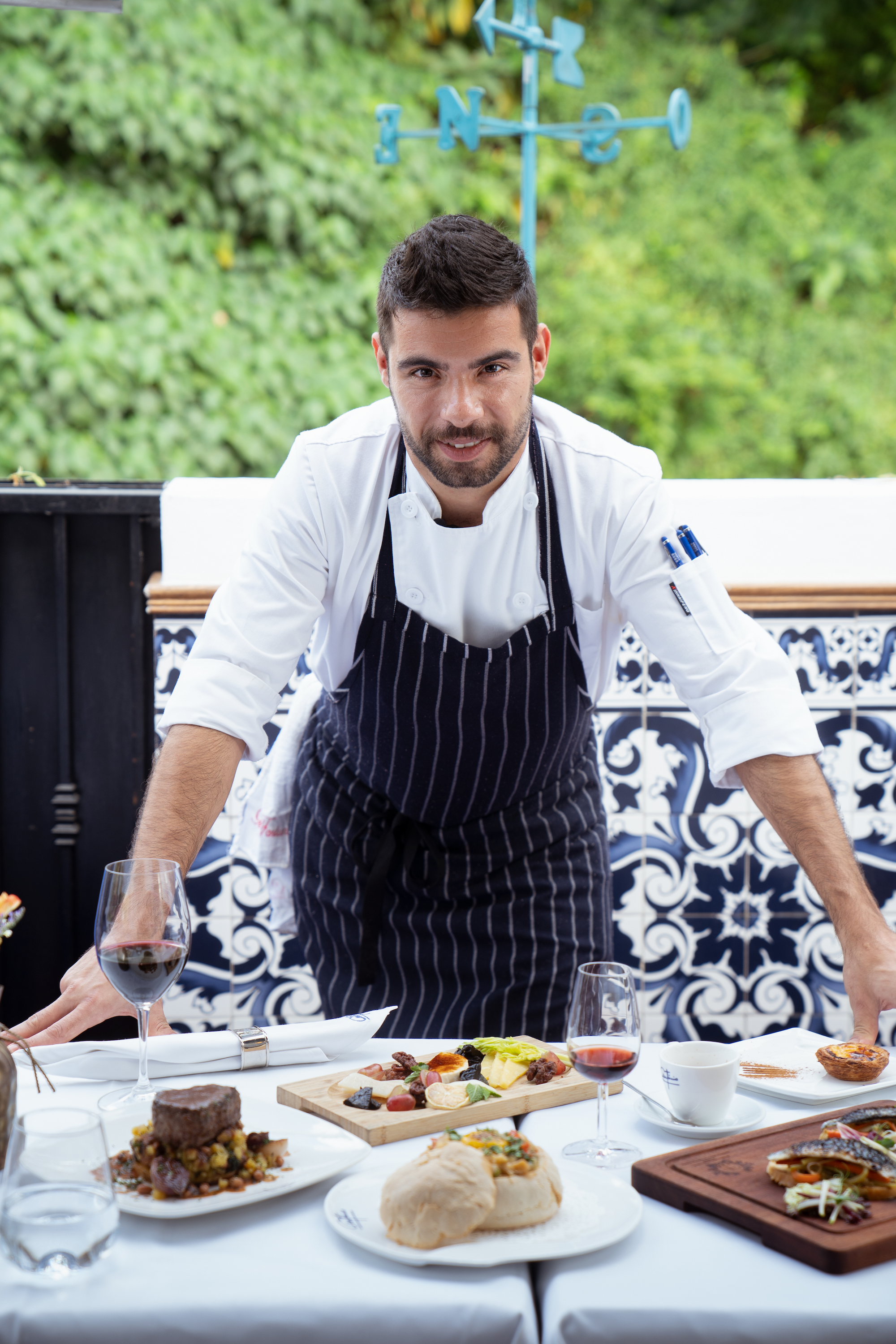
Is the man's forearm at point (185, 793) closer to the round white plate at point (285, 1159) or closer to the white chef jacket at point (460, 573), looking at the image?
the white chef jacket at point (460, 573)

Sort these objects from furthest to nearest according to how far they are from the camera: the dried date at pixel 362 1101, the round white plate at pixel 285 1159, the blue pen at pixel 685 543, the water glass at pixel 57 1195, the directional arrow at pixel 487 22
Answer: the directional arrow at pixel 487 22
the blue pen at pixel 685 543
the dried date at pixel 362 1101
the round white plate at pixel 285 1159
the water glass at pixel 57 1195

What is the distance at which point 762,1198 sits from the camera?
102 cm

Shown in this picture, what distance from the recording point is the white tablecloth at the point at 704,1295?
895 mm

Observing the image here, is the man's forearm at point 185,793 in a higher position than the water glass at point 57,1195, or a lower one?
higher

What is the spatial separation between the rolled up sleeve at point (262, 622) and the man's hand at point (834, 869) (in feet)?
2.08

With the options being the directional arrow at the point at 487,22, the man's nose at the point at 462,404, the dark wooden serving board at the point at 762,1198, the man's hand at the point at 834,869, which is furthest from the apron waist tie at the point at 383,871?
the directional arrow at the point at 487,22

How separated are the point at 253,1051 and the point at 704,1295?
1.91ft

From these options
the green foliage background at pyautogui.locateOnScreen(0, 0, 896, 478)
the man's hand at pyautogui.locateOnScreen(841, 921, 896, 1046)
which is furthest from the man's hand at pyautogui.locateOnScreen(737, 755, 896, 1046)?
the green foliage background at pyautogui.locateOnScreen(0, 0, 896, 478)

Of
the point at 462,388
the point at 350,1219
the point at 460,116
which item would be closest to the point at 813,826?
the point at 462,388

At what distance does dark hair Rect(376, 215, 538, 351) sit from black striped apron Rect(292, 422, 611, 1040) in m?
0.25

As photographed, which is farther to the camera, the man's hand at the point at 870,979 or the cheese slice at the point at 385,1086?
the man's hand at the point at 870,979

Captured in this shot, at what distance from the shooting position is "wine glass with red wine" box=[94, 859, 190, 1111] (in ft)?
3.89

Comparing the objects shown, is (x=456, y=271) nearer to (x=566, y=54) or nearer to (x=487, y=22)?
(x=487, y=22)

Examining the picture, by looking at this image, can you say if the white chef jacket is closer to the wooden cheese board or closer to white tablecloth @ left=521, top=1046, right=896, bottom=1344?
the wooden cheese board
